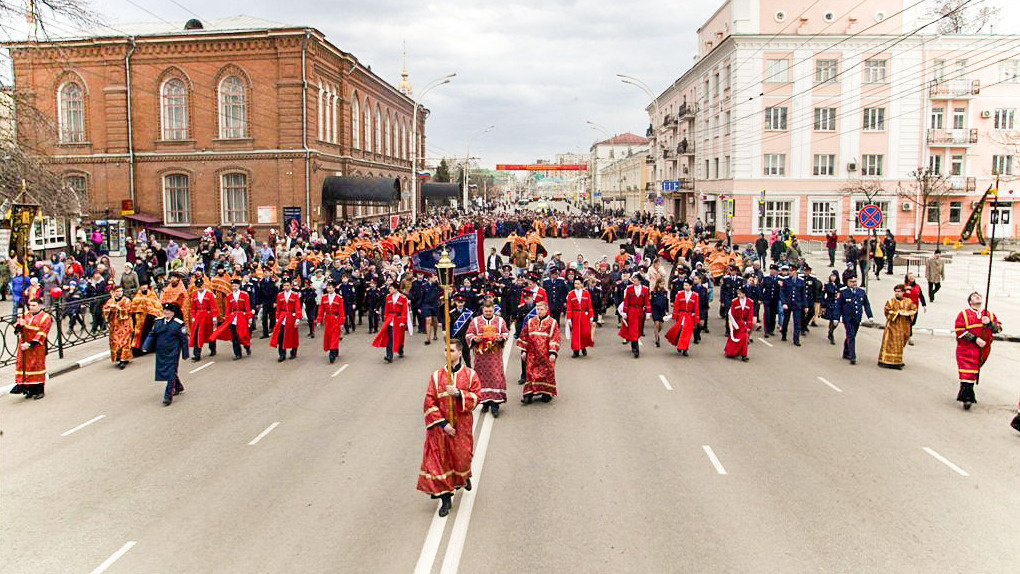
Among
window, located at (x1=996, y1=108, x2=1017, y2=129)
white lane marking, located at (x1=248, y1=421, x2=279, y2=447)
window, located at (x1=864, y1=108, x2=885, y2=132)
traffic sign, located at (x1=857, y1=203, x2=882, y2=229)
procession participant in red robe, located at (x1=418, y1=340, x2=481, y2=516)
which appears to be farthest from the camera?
window, located at (x1=996, y1=108, x2=1017, y2=129)

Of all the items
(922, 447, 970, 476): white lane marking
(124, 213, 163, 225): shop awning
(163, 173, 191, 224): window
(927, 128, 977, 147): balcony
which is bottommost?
(922, 447, 970, 476): white lane marking

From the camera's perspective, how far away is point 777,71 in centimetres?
4728

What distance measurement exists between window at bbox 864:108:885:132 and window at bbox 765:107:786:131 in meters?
4.65

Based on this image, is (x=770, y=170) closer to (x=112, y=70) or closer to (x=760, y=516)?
(x=112, y=70)

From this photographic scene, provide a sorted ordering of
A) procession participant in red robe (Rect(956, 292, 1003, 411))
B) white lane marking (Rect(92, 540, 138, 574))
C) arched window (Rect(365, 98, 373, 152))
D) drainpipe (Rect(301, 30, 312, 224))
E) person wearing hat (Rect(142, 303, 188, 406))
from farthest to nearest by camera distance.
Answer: arched window (Rect(365, 98, 373, 152)), drainpipe (Rect(301, 30, 312, 224)), person wearing hat (Rect(142, 303, 188, 406)), procession participant in red robe (Rect(956, 292, 1003, 411)), white lane marking (Rect(92, 540, 138, 574))

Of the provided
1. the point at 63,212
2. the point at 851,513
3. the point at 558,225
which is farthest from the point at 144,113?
the point at 851,513

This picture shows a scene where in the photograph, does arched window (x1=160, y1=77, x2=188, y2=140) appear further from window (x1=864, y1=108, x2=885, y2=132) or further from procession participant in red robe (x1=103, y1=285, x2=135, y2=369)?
window (x1=864, y1=108, x2=885, y2=132)

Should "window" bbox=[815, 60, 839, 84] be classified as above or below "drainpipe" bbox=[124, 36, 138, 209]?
above

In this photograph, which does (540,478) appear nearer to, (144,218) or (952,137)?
(144,218)

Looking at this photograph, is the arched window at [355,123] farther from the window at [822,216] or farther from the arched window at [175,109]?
the window at [822,216]

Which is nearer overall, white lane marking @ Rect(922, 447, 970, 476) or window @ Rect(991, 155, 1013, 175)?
white lane marking @ Rect(922, 447, 970, 476)

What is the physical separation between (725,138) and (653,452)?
44870 mm

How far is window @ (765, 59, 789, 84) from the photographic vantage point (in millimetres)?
47094

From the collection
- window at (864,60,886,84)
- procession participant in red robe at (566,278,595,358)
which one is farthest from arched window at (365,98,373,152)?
procession participant in red robe at (566,278,595,358)
